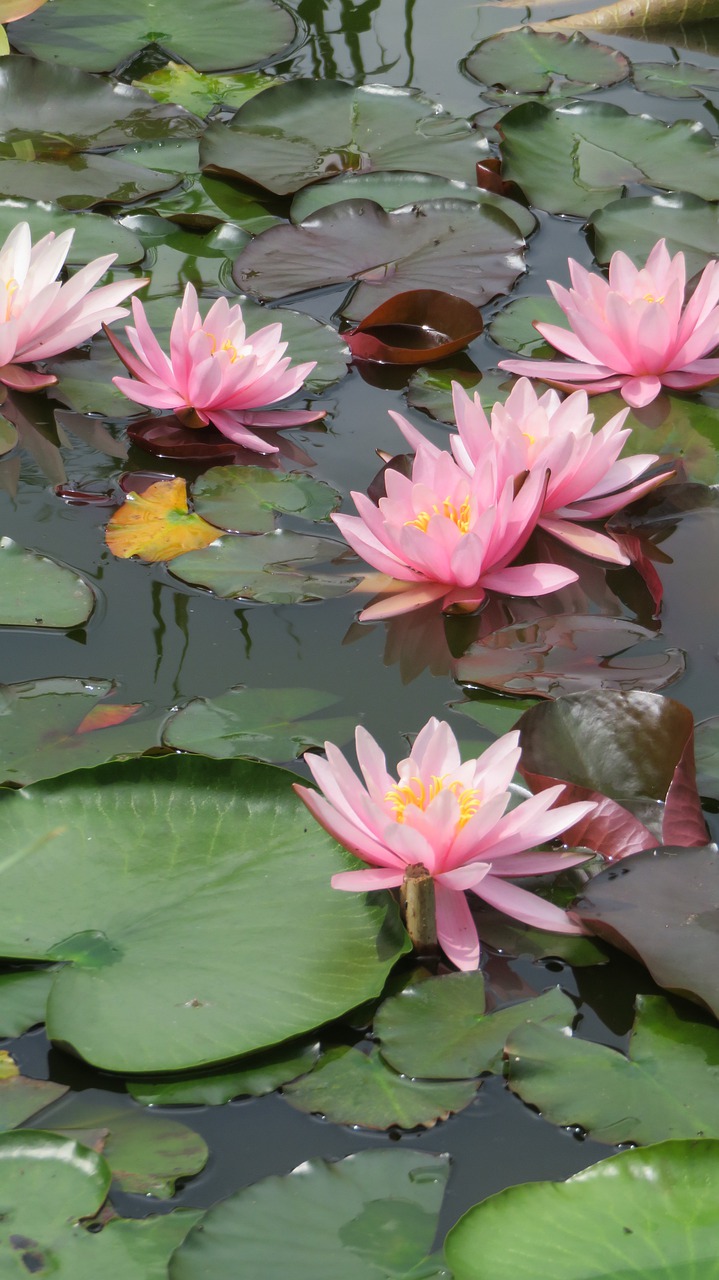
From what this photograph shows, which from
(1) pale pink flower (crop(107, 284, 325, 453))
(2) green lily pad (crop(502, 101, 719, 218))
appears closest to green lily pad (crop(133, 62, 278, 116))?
(2) green lily pad (crop(502, 101, 719, 218))

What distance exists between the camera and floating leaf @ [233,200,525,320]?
9.64 ft

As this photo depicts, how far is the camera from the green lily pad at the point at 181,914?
4.60ft

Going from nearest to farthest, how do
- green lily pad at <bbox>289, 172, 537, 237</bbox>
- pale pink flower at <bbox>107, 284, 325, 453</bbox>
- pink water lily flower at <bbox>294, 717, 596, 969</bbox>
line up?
pink water lily flower at <bbox>294, 717, 596, 969</bbox>, pale pink flower at <bbox>107, 284, 325, 453</bbox>, green lily pad at <bbox>289, 172, 537, 237</bbox>

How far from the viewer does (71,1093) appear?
1.37 meters

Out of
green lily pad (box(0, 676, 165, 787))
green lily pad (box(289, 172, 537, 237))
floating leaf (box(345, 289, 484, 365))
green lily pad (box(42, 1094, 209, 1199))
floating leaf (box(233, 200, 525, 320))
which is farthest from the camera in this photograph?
green lily pad (box(289, 172, 537, 237))

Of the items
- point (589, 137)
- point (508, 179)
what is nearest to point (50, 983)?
point (508, 179)

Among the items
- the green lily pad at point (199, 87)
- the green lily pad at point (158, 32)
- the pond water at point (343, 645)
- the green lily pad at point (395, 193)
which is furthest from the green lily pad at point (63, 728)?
the green lily pad at point (158, 32)

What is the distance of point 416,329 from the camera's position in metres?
2.84

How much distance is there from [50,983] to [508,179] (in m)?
2.56

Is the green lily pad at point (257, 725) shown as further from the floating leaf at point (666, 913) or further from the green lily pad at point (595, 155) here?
Result: the green lily pad at point (595, 155)

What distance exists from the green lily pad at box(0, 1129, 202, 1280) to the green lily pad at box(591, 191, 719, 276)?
2.43 metres

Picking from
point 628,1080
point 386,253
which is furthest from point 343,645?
point 386,253

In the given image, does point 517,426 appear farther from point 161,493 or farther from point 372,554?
point 161,493

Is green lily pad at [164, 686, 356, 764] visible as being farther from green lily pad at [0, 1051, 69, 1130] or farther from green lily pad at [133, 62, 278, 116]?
green lily pad at [133, 62, 278, 116]
